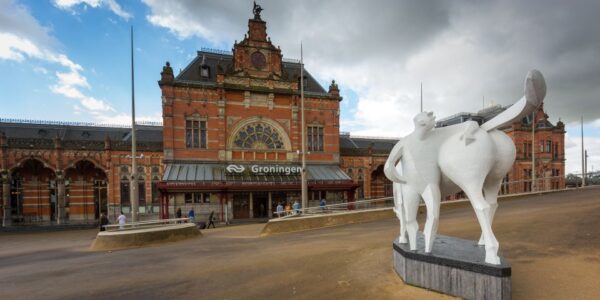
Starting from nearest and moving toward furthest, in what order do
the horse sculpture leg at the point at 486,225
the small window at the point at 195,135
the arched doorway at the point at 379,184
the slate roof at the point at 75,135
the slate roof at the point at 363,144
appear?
the horse sculpture leg at the point at 486,225
the slate roof at the point at 75,135
the small window at the point at 195,135
the slate roof at the point at 363,144
the arched doorway at the point at 379,184

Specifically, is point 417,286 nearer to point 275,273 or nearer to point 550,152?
point 275,273

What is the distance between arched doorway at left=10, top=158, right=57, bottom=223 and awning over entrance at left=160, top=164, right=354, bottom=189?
1227 cm

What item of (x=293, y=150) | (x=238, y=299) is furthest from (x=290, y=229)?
(x=293, y=150)

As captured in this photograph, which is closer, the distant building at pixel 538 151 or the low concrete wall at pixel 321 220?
the low concrete wall at pixel 321 220

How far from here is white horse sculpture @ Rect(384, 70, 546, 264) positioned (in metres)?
4.46

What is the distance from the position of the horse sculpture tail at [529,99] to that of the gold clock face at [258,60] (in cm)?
2472

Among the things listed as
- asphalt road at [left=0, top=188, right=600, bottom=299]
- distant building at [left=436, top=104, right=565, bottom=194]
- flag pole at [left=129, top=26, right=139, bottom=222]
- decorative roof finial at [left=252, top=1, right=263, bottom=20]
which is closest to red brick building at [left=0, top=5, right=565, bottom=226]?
decorative roof finial at [left=252, top=1, right=263, bottom=20]

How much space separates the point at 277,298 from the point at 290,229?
29.0 ft

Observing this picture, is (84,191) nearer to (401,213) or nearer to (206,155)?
(206,155)

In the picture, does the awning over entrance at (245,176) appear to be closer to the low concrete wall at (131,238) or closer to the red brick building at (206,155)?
the red brick building at (206,155)

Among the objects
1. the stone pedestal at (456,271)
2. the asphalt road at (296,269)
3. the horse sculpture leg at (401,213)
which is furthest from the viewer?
the horse sculpture leg at (401,213)

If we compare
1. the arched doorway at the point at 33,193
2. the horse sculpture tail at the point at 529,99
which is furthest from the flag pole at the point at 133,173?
the arched doorway at the point at 33,193

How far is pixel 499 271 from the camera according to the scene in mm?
4098

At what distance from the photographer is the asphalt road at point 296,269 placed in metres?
5.24
